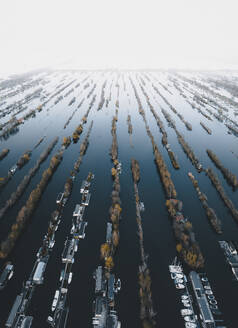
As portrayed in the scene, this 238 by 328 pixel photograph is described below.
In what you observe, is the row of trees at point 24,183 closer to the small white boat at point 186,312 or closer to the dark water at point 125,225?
the dark water at point 125,225

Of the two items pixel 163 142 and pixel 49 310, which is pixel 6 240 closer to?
pixel 49 310

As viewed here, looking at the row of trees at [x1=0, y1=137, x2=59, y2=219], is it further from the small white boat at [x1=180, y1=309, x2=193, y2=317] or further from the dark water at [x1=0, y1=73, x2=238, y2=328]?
the small white boat at [x1=180, y1=309, x2=193, y2=317]

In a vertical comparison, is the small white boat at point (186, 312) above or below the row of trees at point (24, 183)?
below

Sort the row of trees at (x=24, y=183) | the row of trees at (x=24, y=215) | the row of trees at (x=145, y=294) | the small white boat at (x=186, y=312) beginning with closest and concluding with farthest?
the row of trees at (x=145, y=294) < the small white boat at (x=186, y=312) < the row of trees at (x=24, y=215) < the row of trees at (x=24, y=183)

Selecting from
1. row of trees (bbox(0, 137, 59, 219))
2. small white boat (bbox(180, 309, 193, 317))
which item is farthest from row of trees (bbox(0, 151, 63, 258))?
small white boat (bbox(180, 309, 193, 317))

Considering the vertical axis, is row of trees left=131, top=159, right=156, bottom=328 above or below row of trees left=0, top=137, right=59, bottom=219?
below

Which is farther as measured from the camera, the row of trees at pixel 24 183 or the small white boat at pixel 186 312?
the row of trees at pixel 24 183

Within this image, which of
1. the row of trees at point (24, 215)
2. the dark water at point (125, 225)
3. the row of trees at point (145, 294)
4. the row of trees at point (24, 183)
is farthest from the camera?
the row of trees at point (24, 183)

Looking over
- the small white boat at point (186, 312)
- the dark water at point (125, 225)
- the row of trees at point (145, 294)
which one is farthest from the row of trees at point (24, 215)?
the small white boat at point (186, 312)

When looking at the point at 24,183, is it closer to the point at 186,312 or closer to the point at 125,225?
the point at 125,225

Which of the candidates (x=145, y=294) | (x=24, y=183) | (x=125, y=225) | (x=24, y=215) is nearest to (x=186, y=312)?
(x=145, y=294)

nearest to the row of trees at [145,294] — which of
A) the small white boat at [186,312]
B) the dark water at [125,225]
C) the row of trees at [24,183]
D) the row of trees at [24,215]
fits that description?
the dark water at [125,225]
